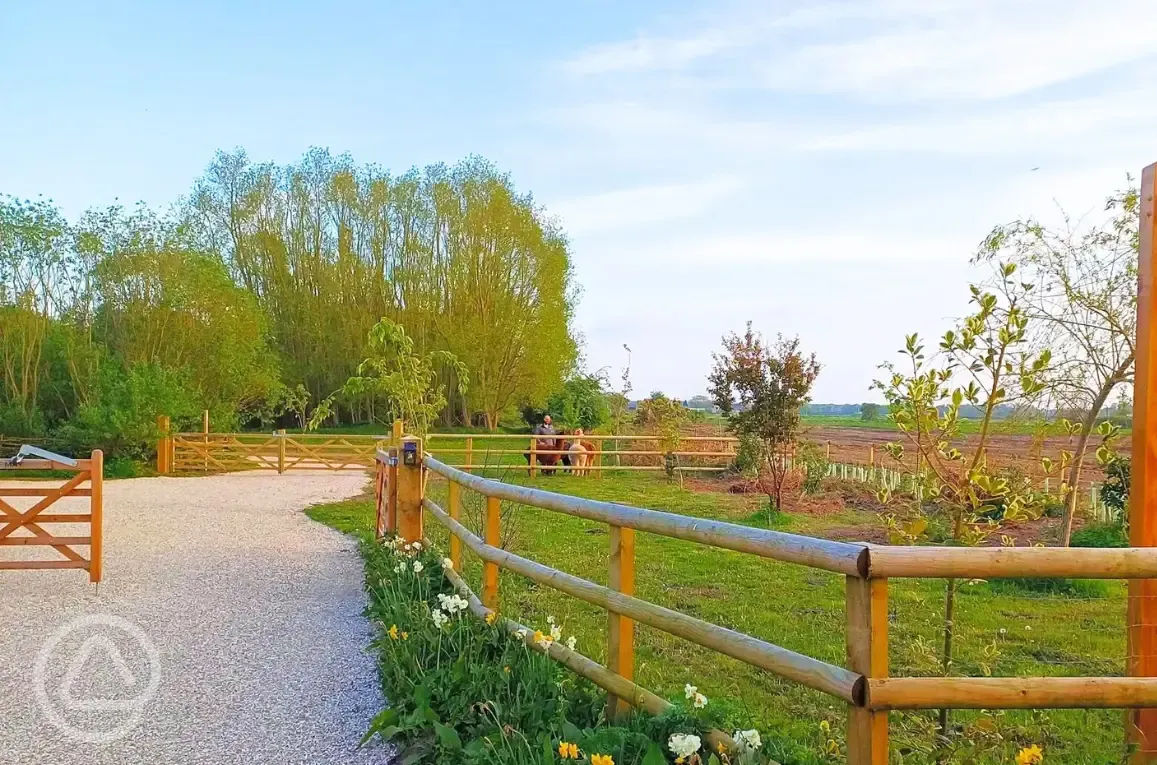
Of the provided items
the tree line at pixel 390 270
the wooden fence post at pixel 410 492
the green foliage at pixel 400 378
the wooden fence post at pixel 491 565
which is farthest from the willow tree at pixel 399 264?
the wooden fence post at pixel 491 565

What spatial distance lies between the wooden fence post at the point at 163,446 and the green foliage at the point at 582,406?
11353 millimetres

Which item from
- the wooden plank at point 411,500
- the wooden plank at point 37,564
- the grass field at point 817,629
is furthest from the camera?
the wooden plank at point 411,500

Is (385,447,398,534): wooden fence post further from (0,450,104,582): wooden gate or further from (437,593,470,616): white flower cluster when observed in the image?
(437,593,470,616): white flower cluster

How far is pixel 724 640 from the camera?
249 centimetres

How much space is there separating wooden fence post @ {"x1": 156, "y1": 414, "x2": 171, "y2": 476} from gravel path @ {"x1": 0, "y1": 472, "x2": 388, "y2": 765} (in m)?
9.83

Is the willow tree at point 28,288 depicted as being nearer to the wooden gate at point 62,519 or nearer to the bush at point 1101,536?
the wooden gate at point 62,519

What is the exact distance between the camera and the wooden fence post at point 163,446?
18453 mm

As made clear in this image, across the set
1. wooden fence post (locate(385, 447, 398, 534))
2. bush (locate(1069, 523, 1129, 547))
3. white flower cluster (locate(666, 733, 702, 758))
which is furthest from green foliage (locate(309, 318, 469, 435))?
bush (locate(1069, 523, 1129, 547))

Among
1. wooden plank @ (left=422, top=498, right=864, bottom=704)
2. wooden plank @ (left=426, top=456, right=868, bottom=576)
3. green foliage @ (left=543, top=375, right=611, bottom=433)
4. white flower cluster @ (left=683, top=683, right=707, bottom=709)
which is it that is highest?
green foliage @ (left=543, top=375, right=611, bottom=433)

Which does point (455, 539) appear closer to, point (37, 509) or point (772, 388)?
point (37, 509)

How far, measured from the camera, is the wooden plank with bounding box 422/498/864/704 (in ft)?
6.73

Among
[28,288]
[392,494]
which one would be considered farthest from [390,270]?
[392,494]

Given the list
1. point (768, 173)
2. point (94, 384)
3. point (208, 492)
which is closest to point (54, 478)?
point (94, 384)

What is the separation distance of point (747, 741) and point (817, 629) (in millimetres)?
3524
